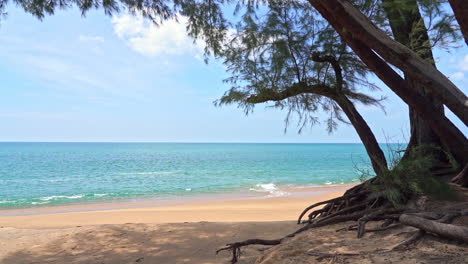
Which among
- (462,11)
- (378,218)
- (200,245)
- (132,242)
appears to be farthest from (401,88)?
(132,242)

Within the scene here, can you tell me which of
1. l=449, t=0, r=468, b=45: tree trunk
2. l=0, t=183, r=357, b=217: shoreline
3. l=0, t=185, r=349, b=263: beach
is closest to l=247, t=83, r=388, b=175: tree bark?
l=0, t=185, r=349, b=263: beach

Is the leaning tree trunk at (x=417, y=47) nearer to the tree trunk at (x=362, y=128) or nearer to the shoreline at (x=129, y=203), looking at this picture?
the tree trunk at (x=362, y=128)

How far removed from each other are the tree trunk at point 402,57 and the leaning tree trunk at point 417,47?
143cm

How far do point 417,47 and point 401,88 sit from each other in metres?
1.19

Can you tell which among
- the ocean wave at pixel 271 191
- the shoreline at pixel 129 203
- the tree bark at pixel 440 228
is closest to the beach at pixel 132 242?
the tree bark at pixel 440 228

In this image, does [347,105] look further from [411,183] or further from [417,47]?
[411,183]

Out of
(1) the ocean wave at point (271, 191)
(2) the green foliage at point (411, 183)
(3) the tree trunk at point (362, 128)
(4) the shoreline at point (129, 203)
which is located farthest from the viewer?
(1) the ocean wave at point (271, 191)

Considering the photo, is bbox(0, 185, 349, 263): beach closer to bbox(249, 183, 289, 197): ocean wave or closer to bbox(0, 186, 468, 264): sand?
bbox(0, 186, 468, 264): sand

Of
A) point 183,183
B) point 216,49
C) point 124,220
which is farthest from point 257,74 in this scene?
point 183,183

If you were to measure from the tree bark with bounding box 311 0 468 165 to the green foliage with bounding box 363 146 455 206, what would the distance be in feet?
1.78

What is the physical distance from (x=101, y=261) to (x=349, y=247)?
3.62 meters

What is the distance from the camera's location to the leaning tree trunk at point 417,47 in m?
5.18

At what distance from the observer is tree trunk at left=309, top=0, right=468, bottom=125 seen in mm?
3639

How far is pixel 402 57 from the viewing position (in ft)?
12.0
